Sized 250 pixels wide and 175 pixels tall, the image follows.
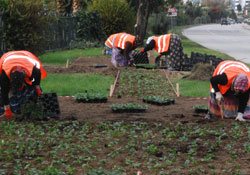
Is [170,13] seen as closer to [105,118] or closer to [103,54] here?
[103,54]

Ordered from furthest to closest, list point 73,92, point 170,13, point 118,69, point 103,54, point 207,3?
point 207,3
point 170,13
point 103,54
point 118,69
point 73,92

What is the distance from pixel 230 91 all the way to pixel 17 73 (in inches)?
148

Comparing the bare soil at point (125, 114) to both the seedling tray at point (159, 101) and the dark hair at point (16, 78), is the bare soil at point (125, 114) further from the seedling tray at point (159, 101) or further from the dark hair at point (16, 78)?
the dark hair at point (16, 78)

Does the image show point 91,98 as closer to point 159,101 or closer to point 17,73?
point 159,101

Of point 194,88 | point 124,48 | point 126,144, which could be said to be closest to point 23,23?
point 124,48

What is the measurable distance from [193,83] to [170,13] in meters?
28.7

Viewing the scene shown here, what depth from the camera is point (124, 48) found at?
62.1ft

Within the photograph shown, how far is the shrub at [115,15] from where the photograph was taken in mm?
34594

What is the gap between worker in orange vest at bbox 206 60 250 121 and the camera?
347 inches

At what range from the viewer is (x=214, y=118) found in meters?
9.87

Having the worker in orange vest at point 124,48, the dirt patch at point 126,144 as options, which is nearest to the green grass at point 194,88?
the dirt patch at point 126,144

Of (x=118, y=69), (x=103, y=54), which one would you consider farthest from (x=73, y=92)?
(x=103, y=54)

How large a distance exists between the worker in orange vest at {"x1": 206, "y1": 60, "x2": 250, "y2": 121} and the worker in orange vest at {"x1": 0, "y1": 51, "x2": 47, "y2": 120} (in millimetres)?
3129

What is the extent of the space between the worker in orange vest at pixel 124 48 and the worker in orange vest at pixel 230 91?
916 cm
